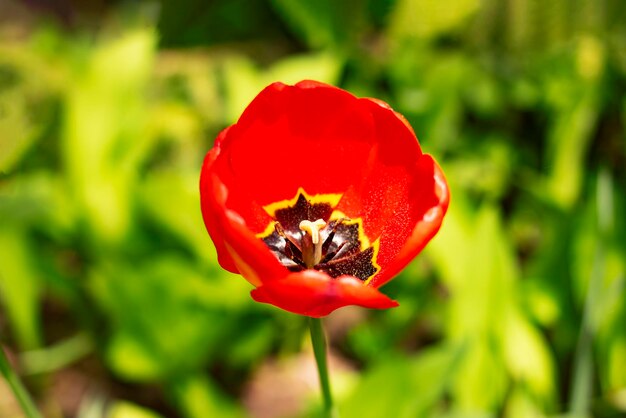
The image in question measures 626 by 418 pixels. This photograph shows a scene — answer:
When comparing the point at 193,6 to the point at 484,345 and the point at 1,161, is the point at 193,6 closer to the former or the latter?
the point at 1,161

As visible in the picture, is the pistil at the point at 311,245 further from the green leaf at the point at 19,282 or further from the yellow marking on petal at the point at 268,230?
the green leaf at the point at 19,282

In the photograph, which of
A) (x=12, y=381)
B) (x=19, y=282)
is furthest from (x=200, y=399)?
(x=12, y=381)

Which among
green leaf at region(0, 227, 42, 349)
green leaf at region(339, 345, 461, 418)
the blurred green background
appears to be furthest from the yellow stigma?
green leaf at region(0, 227, 42, 349)

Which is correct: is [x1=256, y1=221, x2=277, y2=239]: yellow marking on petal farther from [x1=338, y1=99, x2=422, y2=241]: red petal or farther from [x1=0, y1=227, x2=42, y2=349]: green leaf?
[x1=0, y1=227, x2=42, y2=349]: green leaf

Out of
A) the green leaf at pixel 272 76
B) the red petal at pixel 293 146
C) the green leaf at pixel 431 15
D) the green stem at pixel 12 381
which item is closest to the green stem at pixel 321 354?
the red petal at pixel 293 146

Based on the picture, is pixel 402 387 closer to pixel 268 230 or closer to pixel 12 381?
pixel 268 230

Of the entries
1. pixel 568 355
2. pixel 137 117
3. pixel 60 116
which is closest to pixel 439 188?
pixel 568 355
